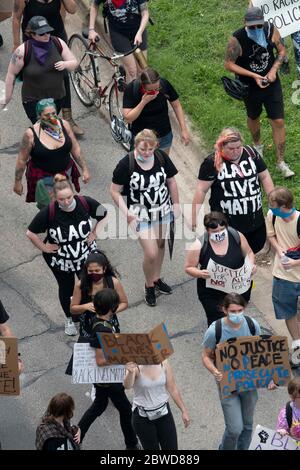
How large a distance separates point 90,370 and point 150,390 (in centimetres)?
61

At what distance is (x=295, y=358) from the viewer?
11.1 m

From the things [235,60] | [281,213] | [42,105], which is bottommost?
[281,213]

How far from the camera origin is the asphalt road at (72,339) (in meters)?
10.6

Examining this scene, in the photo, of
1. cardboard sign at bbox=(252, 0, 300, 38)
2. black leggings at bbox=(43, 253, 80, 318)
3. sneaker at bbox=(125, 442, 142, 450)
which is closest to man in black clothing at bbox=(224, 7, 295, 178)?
cardboard sign at bbox=(252, 0, 300, 38)

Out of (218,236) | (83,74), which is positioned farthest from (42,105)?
(83,74)

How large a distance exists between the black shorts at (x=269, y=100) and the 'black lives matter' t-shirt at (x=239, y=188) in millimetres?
1890

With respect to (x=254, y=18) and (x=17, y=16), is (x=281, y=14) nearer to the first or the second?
(x=254, y=18)

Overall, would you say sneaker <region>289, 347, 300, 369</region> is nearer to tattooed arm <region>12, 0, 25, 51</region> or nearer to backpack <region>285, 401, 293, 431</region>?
backpack <region>285, 401, 293, 431</region>

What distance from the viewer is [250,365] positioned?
375 inches

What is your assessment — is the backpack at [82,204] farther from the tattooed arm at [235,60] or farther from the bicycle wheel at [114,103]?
the bicycle wheel at [114,103]

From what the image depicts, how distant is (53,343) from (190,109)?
3993 millimetres

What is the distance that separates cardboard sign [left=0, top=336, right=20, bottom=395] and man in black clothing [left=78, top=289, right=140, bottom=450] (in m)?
0.61
